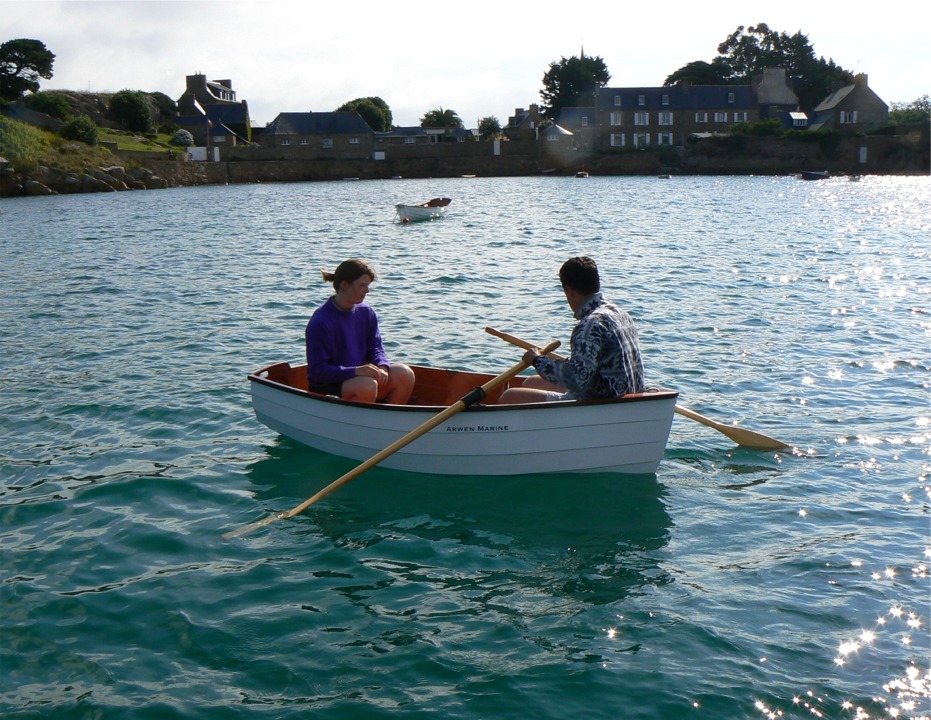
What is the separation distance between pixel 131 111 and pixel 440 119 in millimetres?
48450

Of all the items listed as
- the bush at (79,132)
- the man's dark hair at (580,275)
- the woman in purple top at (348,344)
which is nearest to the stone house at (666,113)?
the bush at (79,132)

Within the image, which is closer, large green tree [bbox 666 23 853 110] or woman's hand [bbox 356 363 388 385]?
woman's hand [bbox 356 363 388 385]

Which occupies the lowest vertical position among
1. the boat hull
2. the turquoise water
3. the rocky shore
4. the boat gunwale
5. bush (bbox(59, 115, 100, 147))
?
the turquoise water

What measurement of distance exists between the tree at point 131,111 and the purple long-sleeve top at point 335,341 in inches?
3640

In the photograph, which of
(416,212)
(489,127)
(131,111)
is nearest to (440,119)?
(489,127)

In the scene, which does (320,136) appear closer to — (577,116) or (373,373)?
(577,116)

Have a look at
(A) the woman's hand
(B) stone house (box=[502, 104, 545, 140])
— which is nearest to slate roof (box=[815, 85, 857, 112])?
(B) stone house (box=[502, 104, 545, 140])

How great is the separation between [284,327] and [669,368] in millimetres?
6907

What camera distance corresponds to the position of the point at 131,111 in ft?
300

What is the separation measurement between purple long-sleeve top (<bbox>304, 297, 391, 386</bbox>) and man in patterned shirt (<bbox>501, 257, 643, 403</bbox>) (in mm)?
1859

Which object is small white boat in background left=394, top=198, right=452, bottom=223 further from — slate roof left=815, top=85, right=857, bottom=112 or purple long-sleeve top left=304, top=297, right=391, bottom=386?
slate roof left=815, top=85, right=857, bottom=112

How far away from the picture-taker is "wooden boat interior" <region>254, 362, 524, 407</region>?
8938 mm

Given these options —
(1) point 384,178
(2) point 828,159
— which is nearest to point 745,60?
(2) point 828,159

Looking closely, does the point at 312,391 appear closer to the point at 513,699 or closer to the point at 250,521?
the point at 250,521
